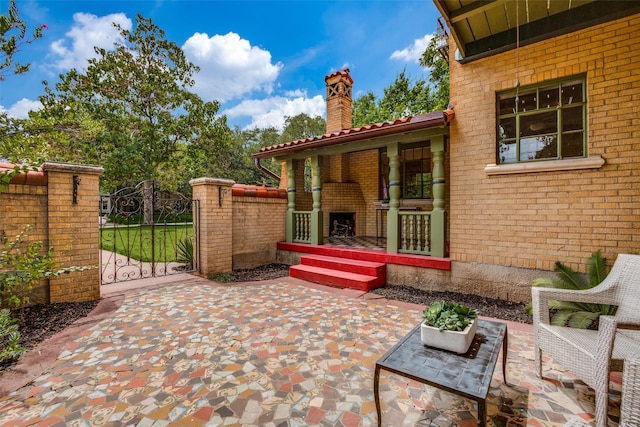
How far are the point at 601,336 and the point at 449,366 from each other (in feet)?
3.30

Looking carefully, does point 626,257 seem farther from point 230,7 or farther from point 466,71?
point 230,7

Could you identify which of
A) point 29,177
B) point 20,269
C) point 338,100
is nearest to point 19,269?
point 20,269

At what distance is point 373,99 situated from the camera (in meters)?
18.5

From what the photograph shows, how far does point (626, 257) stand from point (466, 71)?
355 cm

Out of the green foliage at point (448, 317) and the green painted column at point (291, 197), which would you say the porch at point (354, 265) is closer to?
the green painted column at point (291, 197)

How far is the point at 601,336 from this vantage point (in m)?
1.70

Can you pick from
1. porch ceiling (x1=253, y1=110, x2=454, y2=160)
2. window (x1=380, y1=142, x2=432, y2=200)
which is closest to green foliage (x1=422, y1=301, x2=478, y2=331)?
porch ceiling (x1=253, y1=110, x2=454, y2=160)

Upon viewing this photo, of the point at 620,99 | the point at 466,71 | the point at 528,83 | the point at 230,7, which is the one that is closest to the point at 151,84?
the point at 230,7

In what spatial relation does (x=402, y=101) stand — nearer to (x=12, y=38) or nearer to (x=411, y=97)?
(x=411, y=97)

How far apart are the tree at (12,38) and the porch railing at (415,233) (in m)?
6.39

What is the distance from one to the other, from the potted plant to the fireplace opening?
21.4 ft

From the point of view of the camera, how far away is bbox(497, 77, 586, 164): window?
3.87 meters

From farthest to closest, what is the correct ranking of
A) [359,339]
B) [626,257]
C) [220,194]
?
1. [220,194]
2. [359,339]
3. [626,257]

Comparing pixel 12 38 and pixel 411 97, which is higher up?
pixel 411 97
